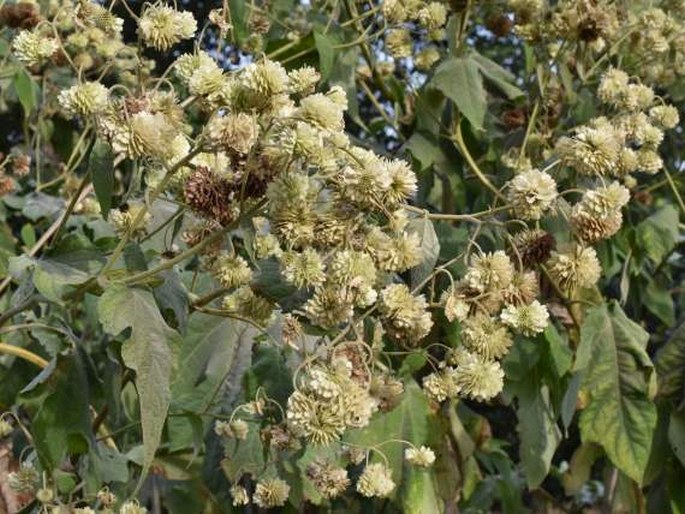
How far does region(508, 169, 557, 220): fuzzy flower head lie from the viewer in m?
1.50

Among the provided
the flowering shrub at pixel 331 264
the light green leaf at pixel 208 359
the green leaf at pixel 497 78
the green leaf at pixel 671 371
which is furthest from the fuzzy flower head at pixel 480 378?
the green leaf at pixel 497 78

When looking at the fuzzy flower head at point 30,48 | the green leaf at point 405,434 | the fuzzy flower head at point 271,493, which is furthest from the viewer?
the green leaf at point 405,434

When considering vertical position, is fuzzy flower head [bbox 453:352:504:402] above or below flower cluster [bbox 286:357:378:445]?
below

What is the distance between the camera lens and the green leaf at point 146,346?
1353 mm

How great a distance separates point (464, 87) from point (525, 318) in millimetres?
948

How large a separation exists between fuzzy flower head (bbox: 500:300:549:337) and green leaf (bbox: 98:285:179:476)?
0.39 meters

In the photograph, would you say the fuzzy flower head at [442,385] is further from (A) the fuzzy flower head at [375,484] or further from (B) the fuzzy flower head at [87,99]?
(B) the fuzzy flower head at [87,99]

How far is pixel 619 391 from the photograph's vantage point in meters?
2.29

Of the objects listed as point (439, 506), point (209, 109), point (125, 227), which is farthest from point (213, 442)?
point (209, 109)

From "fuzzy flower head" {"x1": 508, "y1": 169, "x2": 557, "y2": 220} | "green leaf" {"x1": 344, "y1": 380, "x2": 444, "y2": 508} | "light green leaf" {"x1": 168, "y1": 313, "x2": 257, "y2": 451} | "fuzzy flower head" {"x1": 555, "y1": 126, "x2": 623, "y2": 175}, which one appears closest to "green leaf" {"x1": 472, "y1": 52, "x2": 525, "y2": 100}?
"green leaf" {"x1": 344, "y1": 380, "x2": 444, "y2": 508}

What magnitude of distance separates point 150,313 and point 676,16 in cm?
169

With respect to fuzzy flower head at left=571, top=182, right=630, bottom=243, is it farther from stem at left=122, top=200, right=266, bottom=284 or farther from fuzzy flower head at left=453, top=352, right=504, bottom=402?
stem at left=122, top=200, right=266, bottom=284

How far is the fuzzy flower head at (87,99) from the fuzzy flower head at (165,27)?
4.2 inches

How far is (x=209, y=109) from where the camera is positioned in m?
1.32
